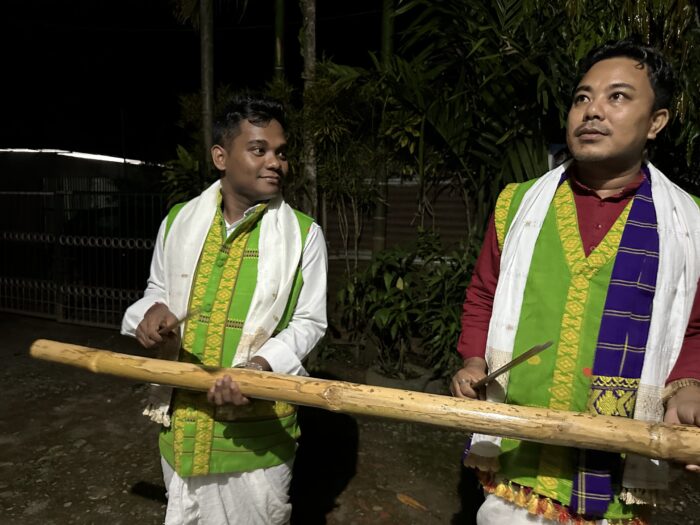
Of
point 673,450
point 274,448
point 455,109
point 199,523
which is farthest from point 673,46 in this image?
point 199,523

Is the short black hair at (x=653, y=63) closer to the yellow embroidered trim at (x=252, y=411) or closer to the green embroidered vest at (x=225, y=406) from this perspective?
the green embroidered vest at (x=225, y=406)

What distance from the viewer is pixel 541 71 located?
3.17 metres

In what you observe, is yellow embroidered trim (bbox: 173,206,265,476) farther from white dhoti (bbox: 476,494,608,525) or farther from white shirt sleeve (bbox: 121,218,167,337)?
white dhoti (bbox: 476,494,608,525)

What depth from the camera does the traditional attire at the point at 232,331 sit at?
1754mm

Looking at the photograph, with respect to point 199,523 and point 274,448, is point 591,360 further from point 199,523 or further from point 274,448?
point 199,523

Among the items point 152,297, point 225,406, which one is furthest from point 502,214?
point 152,297

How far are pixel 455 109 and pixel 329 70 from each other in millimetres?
→ 1251

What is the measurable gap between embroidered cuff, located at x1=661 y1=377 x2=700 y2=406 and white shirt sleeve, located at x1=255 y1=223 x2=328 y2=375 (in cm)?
107

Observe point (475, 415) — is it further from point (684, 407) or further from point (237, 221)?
point (237, 221)

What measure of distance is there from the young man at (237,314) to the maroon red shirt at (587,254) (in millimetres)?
551

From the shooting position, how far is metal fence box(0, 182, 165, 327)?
6215 mm

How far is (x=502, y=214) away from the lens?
1640mm

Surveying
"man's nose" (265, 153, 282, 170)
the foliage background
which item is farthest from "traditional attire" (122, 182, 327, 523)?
the foliage background

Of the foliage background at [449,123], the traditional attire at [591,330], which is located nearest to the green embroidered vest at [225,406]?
the traditional attire at [591,330]
